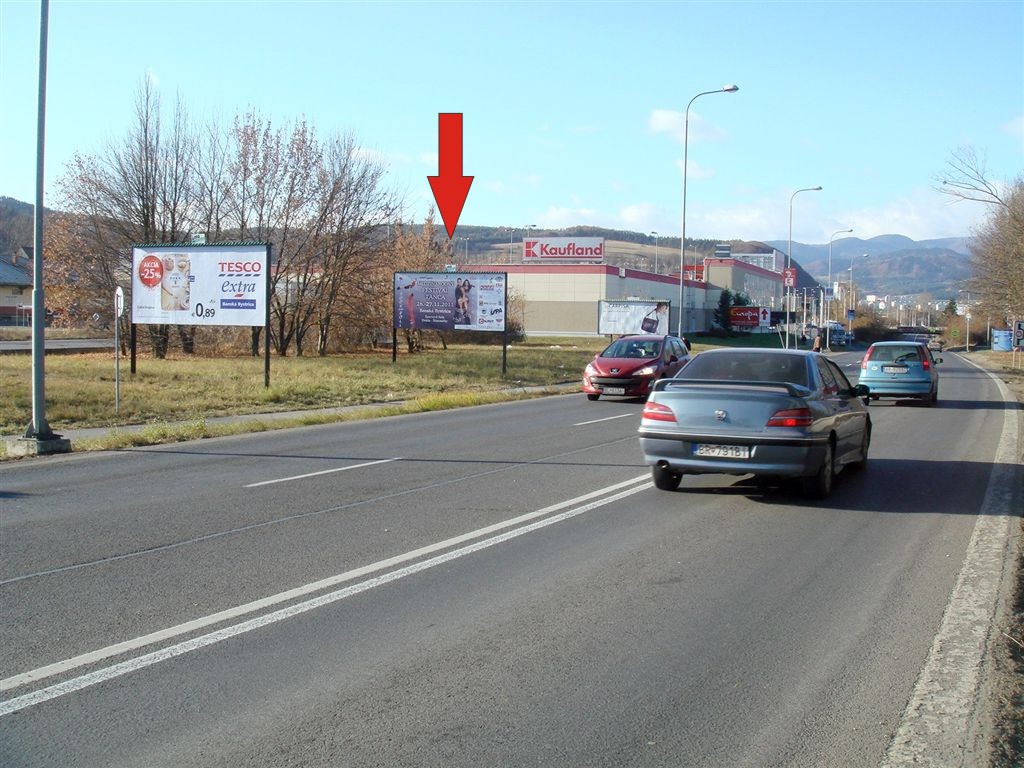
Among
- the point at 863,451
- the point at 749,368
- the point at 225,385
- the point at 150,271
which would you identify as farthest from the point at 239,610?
the point at 150,271

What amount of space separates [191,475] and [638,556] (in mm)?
6672

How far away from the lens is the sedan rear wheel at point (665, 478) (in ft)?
35.3

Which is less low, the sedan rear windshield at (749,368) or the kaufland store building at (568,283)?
the kaufland store building at (568,283)

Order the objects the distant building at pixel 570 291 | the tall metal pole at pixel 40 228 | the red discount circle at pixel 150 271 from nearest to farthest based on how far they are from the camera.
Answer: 1. the tall metal pole at pixel 40 228
2. the red discount circle at pixel 150 271
3. the distant building at pixel 570 291

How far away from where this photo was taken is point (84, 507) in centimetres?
997

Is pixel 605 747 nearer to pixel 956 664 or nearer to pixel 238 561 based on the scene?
pixel 956 664

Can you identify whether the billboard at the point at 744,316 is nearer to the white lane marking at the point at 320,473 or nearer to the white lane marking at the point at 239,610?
the white lane marking at the point at 320,473

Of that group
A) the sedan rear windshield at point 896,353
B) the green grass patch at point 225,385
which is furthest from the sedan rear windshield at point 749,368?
the sedan rear windshield at point 896,353

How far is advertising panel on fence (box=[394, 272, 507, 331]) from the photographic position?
35.2 m

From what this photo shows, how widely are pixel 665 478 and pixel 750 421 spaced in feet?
4.67

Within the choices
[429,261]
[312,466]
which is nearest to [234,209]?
[429,261]

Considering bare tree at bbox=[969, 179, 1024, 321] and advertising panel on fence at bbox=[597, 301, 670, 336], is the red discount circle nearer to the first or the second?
bare tree at bbox=[969, 179, 1024, 321]

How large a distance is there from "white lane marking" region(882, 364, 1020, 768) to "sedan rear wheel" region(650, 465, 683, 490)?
3.04 m

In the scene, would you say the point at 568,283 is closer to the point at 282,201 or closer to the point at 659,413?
the point at 282,201
